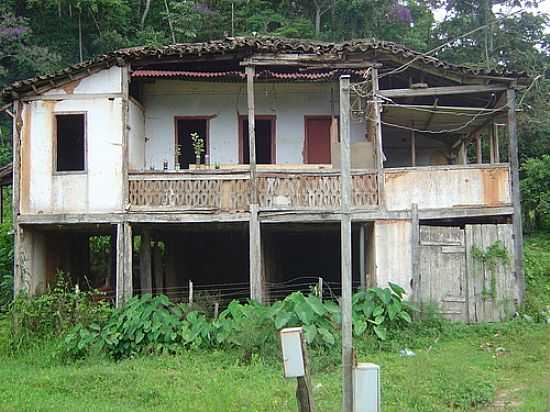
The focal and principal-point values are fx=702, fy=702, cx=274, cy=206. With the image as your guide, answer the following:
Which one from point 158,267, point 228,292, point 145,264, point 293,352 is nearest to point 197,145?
point 145,264

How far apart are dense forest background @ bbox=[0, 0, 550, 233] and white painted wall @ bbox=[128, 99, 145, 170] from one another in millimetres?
14669

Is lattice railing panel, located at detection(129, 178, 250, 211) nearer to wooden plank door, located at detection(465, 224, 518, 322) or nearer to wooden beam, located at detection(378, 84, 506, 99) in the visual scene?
wooden beam, located at detection(378, 84, 506, 99)

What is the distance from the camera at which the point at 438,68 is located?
14477 mm

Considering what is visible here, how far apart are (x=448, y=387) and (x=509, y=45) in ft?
78.9

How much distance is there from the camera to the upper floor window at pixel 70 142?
1492 cm

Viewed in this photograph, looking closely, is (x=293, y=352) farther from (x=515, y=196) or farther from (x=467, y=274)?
(x=515, y=196)

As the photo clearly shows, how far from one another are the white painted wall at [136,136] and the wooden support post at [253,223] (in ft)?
8.91

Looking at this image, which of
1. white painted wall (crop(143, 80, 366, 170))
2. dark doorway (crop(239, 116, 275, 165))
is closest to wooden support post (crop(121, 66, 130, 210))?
white painted wall (crop(143, 80, 366, 170))

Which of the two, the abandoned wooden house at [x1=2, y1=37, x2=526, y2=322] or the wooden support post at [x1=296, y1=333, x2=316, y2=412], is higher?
the abandoned wooden house at [x1=2, y1=37, x2=526, y2=322]

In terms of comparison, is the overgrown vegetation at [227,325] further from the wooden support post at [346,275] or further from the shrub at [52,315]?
the wooden support post at [346,275]

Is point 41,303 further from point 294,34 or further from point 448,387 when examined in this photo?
point 294,34

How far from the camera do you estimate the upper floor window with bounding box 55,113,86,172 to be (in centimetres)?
1492

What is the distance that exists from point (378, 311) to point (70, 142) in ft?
25.8

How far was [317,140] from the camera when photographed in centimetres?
1689
